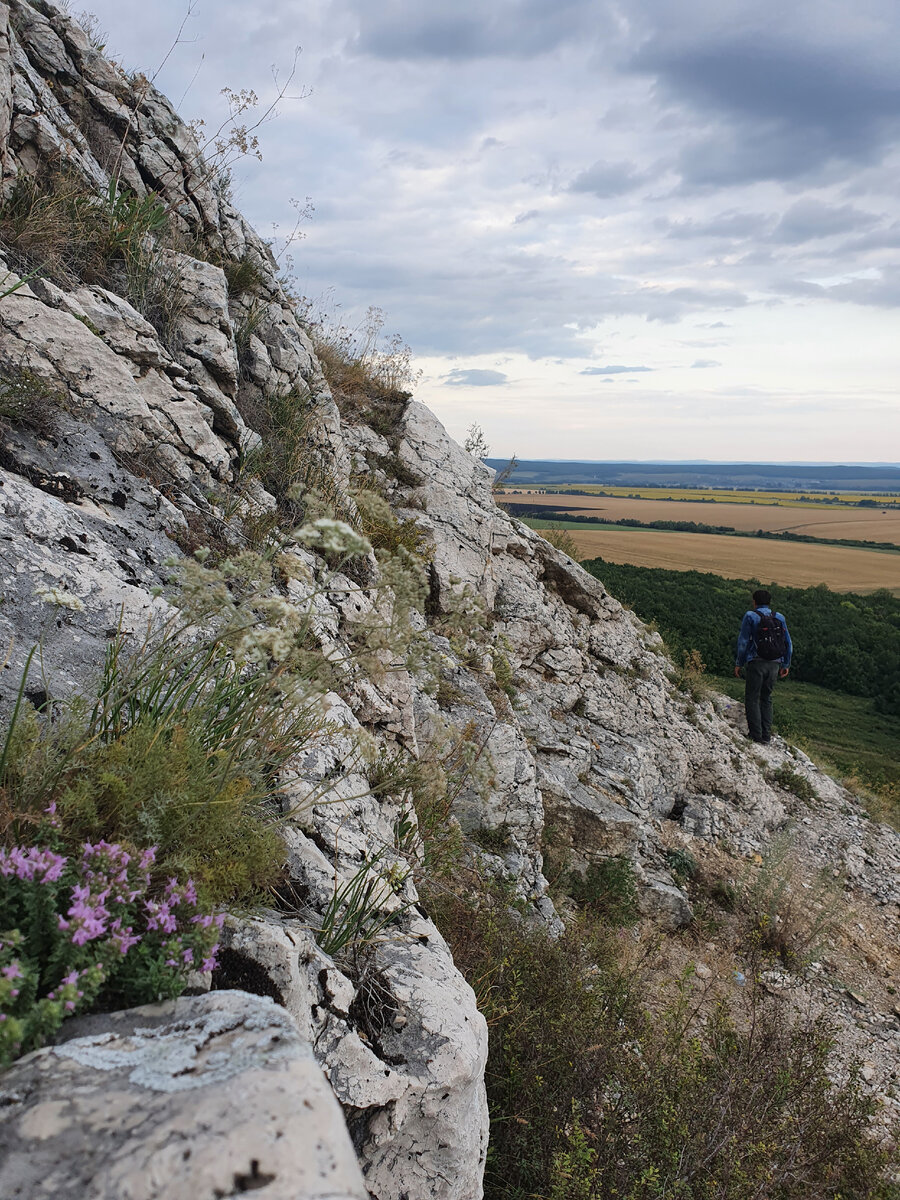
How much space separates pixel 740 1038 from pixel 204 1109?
4705 mm

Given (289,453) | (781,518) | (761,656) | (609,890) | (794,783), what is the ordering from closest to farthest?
(289,453), (609,890), (794,783), (761,656), (781,518)

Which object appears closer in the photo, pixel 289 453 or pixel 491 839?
pixel 491 839

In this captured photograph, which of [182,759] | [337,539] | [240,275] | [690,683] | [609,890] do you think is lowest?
[609,890]

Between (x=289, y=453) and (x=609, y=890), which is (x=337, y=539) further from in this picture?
(x=609, y=890)

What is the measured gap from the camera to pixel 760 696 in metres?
11.0

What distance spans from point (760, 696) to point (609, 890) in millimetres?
5837

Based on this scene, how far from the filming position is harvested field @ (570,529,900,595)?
34.3m

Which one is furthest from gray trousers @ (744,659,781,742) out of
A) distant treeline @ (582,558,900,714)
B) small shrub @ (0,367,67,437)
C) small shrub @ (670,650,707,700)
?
small shrub @ (0,367,67,437)

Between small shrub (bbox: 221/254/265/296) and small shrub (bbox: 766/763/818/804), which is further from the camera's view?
small shrub (bbox: 766/763/818/804)

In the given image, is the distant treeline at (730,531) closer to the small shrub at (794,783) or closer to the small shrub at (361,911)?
the small shrub at (794,783)

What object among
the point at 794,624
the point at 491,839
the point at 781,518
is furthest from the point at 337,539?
the point at 781,518

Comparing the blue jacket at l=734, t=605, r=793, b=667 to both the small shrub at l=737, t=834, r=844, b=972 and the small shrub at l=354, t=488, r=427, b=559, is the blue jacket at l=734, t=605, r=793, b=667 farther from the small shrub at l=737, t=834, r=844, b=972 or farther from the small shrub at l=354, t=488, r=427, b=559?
the small shrub at l=354, t=488, r=427, b=559

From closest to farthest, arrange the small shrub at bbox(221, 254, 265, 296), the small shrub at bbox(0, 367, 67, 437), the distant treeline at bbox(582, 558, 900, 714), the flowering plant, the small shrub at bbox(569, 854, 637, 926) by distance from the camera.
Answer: the flowering plant < the small shrub at bbox(0, 367, 67, 437) < the small shrub at bbox(569, 854, 637, 926) < the small shrub at bbox(221, 254, 265, 296) < the distant treeline at bbox(582, 558, 900, 714)

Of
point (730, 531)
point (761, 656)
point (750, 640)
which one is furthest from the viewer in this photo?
point (730, 531)
